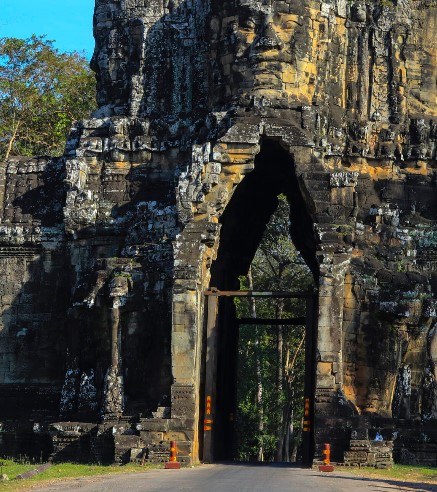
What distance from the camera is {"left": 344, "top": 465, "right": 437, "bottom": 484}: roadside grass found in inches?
1233

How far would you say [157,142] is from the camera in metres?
39.8

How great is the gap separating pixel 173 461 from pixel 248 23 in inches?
413

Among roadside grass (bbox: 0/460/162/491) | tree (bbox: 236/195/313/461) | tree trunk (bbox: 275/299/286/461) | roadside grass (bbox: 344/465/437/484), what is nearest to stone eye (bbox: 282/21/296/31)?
roadside grass (bbox: 344/465/437/484)

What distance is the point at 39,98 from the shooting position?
57469 mm

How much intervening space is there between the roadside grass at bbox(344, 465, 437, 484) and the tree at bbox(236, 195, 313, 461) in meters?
17.2

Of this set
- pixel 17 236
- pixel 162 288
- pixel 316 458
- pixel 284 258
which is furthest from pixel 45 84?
pixel 316 458

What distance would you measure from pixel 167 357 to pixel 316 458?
14.2 ft

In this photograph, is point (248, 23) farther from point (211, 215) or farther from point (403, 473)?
point (403, 473)

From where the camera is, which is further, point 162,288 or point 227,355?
point 227,355

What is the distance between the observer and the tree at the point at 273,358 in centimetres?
5212

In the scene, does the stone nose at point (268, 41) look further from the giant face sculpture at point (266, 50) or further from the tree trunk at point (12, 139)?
the tree trunk at point (12, 139)

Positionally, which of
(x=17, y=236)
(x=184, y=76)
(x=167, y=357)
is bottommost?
(x=167, y=357)

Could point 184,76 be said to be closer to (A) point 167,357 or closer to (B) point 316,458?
(A) point 167,357

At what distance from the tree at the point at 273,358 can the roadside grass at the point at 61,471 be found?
17217mm
